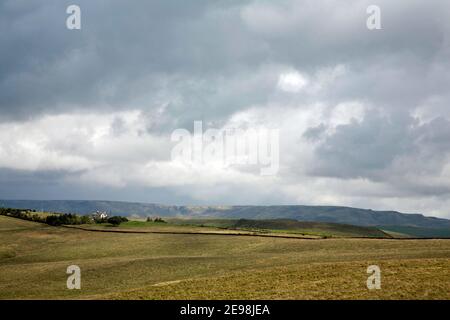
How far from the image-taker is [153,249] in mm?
98875

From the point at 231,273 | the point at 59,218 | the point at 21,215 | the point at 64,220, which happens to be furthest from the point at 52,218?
the point at 231,273

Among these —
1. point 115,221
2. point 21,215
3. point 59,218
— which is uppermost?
point 21,215

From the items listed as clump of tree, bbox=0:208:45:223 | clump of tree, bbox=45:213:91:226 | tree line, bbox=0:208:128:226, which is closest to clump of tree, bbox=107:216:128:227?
tree line, bbox=0:208:128:226

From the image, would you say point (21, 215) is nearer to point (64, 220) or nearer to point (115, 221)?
point (64, 220)

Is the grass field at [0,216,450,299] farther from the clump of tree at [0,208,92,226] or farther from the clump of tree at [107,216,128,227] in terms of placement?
the clump of tree at [107,216,128,227]

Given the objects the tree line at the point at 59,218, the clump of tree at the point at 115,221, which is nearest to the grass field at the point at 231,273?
the tree line at the point at 59,218

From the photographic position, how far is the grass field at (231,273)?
42.7 metres

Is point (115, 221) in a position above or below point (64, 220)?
below

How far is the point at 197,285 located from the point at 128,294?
7.41m

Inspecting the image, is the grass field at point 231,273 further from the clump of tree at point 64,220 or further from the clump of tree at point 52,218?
the clump of tree at point 52,218

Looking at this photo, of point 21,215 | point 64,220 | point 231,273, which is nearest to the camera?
point 231,273

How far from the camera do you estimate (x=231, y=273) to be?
2197 inches

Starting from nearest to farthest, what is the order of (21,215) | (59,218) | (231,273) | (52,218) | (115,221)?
(231,273), (52,218), (59,218), (115,221), (21,215)
